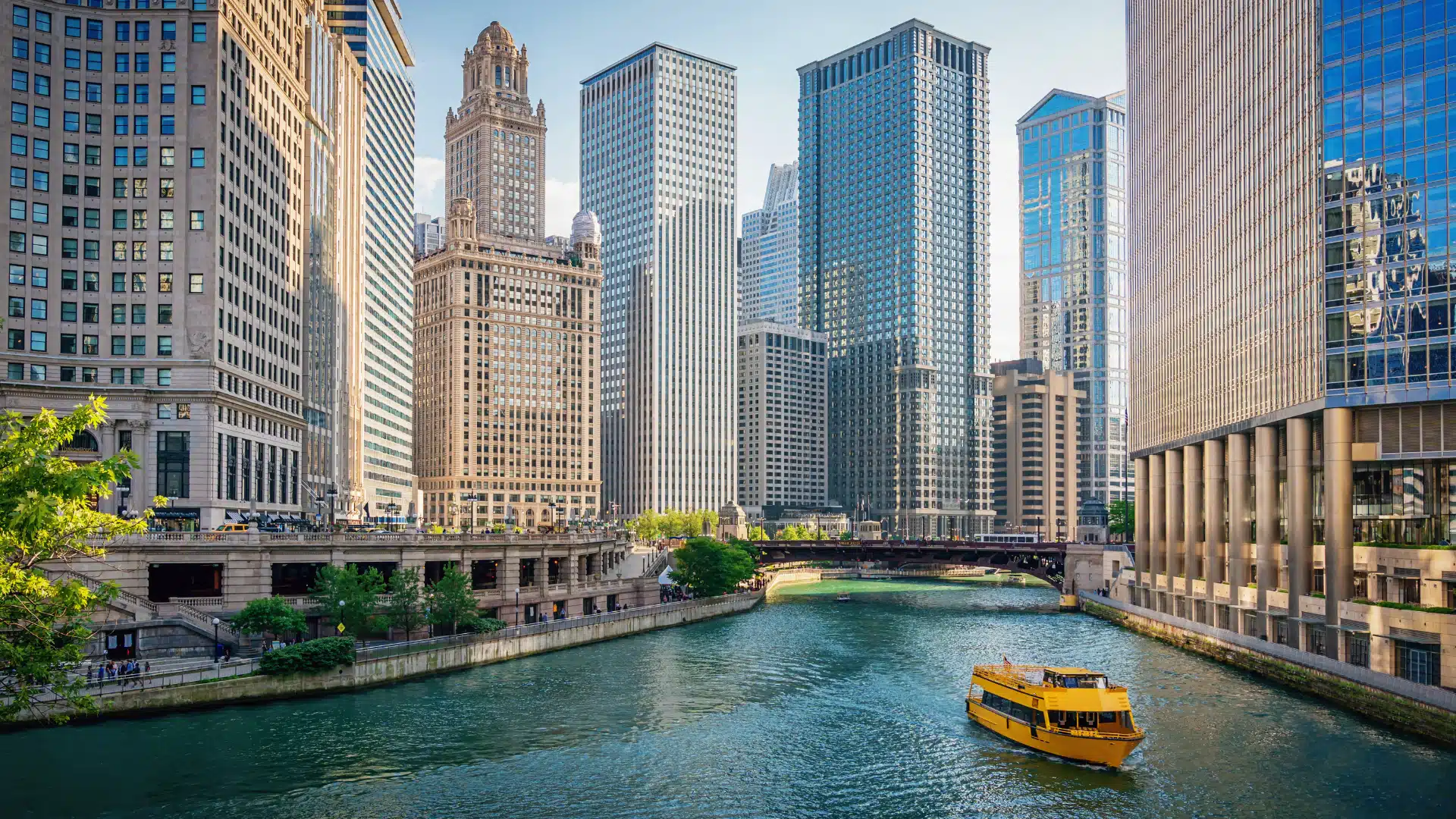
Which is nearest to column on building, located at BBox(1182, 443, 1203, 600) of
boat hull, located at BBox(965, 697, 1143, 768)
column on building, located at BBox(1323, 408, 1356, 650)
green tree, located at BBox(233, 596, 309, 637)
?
column on building, located at BBox(1323, 408, 1356, 650)

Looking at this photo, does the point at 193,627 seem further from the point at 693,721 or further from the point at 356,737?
the point at 693,721

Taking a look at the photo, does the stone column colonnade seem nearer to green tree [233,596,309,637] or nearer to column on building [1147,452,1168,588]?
column on building [1147,452,1168,588]

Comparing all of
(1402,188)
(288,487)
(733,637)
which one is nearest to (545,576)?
(733,637)

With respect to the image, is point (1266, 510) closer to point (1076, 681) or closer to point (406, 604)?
point (1076, 681)

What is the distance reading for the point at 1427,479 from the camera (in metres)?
81.9

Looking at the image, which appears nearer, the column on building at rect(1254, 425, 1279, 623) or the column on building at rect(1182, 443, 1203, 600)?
the column on building at rect(1254, 425, 1279, 623)

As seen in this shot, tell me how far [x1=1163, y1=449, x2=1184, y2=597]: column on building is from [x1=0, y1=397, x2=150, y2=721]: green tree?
112 m

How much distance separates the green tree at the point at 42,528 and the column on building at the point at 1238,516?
92.5 meters

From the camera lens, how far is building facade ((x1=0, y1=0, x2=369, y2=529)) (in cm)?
10406

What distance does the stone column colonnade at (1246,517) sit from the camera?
278 ft

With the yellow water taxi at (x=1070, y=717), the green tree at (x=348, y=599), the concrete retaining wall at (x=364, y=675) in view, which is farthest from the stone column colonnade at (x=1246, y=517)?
the green tree at (x=348, y=599)

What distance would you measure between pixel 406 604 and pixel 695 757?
39.1 meters

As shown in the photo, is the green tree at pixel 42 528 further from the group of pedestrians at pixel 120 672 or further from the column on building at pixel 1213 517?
the column on building at pixel 1213 517

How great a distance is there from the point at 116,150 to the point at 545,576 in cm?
5609
